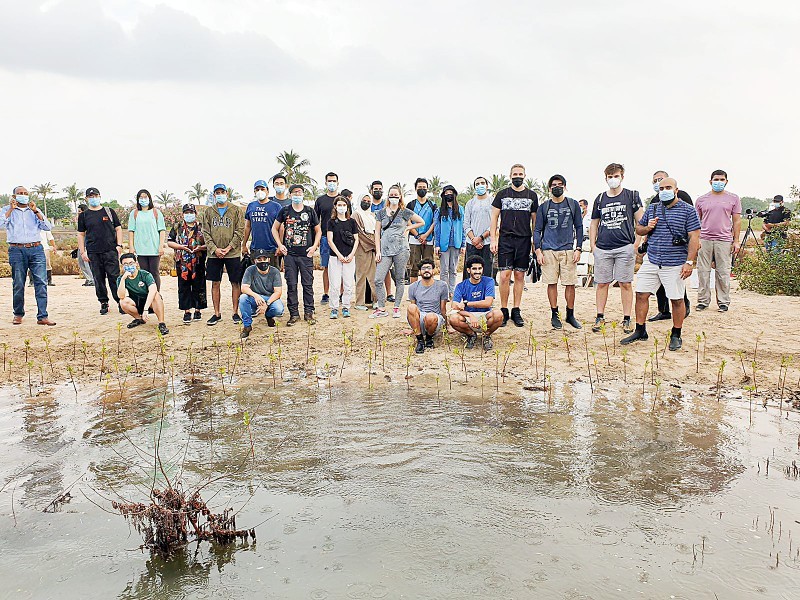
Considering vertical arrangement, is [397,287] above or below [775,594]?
above

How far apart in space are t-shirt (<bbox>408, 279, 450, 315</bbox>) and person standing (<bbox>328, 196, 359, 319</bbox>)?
1.69m

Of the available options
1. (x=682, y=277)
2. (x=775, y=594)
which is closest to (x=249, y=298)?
(x=682, y=277)

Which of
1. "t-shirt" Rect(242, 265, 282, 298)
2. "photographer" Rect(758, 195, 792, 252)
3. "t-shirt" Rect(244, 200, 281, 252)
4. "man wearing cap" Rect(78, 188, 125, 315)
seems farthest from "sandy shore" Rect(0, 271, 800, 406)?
"photographer" Rect(758, 195, 792, 252)

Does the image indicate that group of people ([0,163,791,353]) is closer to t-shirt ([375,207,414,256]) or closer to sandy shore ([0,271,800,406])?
t-shirt ([375,207,414,256])

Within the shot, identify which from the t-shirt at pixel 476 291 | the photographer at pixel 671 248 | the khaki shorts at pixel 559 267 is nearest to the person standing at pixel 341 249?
the t-shirt at pixel 476 291

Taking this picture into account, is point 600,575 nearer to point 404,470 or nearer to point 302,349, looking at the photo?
point 404,470

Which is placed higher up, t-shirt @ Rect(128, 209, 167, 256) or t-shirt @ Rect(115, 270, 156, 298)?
t-shirt @ Rect(128, 209, 167, 256)

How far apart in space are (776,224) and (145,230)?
36.7 ft

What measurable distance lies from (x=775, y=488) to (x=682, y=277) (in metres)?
3.69

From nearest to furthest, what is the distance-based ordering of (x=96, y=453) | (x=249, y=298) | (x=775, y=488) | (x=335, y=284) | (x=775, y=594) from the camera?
1. (x=775, y=594)
2. (x=775, y=488)
3. (x=96, y=453)
4. (x=249, y=298)
5. (x=335, y=284)

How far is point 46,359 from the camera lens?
792cm

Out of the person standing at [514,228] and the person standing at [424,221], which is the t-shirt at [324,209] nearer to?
the person standing at [424,221]

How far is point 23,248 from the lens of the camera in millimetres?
9352

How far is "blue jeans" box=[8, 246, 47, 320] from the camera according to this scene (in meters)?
9.35
